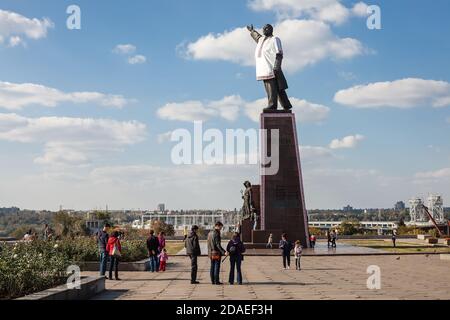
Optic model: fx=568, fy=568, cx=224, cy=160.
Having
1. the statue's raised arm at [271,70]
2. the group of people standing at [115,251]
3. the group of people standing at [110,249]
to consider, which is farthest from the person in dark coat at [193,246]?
the statue's raised arm at [271,70]

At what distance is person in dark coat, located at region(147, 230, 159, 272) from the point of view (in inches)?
782

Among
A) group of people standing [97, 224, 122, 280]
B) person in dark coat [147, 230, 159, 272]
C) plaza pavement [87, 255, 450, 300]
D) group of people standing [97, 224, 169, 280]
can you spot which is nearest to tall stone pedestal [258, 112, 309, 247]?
plaza pavement [87, 255, 450, 300]

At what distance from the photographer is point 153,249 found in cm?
2020

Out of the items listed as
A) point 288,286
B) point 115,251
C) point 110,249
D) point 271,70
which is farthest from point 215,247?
point 271,70

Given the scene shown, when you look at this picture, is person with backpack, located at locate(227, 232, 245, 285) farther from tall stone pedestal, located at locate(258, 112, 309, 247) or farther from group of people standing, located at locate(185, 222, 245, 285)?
tall stone pedestal, located at locate(258, 112, 309, 247)

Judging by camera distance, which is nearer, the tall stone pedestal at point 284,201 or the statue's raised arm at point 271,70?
the tall stone pedestal at point 284,201

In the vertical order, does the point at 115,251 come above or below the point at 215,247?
below

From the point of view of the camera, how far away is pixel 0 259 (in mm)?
12086

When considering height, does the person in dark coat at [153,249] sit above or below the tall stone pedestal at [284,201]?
below

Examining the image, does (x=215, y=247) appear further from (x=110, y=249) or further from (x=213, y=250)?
(x=110, y=249)

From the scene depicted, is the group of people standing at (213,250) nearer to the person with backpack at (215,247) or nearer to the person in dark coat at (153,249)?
the person with backpack at (215,247)

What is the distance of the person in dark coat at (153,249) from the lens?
1986 cm

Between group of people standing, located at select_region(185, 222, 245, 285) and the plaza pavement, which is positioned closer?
the plaza pavement
